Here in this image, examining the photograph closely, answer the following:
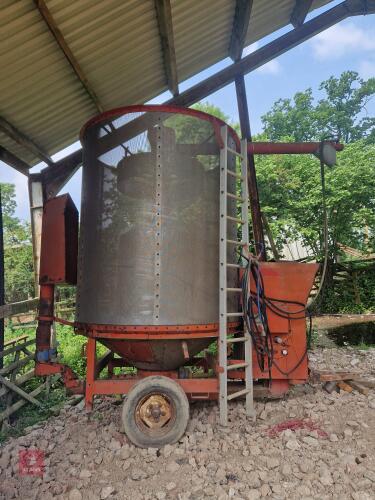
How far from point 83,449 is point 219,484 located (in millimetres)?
1492

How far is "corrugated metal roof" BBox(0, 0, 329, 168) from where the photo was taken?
4.18 meters

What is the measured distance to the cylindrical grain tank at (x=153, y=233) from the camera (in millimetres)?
3852

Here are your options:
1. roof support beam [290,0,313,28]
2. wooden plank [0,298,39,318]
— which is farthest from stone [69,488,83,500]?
roof support beam [290,0,313,28]

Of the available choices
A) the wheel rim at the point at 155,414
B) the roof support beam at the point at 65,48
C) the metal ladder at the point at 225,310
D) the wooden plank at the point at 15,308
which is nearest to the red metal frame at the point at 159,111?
the metal ladder at the point at 225,310

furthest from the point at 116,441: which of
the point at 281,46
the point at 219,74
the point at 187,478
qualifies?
the point at 281,46

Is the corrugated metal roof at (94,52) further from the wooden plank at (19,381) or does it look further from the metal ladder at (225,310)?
the wooden plank at (19,381)

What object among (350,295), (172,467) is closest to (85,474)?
(172,467)

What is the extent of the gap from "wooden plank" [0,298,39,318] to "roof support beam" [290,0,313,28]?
21.5ft

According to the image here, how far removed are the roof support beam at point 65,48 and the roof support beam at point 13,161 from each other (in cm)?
155

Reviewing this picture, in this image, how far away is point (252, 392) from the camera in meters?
4.12

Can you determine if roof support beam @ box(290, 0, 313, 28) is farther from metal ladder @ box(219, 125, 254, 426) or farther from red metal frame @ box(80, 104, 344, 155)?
metal ladder @ box(219, 125, 254, 426)

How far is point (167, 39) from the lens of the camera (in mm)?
5172

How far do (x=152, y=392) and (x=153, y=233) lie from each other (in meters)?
1.66

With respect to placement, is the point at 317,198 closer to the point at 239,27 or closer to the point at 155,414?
the point at 239,27
